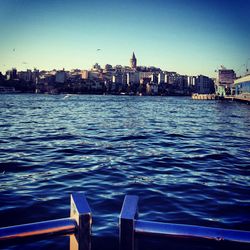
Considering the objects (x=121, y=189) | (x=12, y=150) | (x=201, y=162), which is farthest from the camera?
(x=12, y=150)

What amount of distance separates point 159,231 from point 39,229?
2.02ft

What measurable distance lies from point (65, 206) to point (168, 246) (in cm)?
269

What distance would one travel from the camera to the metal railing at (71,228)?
151 centimetres

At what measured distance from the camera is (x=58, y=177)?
9227 mm

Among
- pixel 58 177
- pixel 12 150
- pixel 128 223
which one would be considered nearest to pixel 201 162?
pixel 58 177

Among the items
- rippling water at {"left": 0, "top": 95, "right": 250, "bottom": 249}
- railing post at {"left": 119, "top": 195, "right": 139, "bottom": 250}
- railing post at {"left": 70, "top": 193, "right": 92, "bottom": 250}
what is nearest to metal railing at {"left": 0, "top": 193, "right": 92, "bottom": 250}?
railing post at {"left": 70, "top": 193, "right": 92, "bottom": 250}

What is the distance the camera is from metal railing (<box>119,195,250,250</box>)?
1.47 meters

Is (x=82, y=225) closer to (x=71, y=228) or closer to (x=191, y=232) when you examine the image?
(x=71, y=228)

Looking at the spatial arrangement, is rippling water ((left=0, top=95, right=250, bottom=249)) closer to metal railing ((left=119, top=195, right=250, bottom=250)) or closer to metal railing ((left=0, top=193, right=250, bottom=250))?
metal railing ((left=0, top=193, right=250, bottom=250))

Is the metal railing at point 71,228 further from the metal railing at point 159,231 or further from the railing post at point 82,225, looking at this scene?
the metal railing at point 159,231

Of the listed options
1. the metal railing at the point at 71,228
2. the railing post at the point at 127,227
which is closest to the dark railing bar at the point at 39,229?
the metal railing at the point at 71,228

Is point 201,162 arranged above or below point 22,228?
below

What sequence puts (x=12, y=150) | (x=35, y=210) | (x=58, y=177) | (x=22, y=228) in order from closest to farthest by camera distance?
(x=22, y=228), (x=35, y=210), (x=58, y=177), (x=12, y=150)

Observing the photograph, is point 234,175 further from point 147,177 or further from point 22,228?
point 22,228
